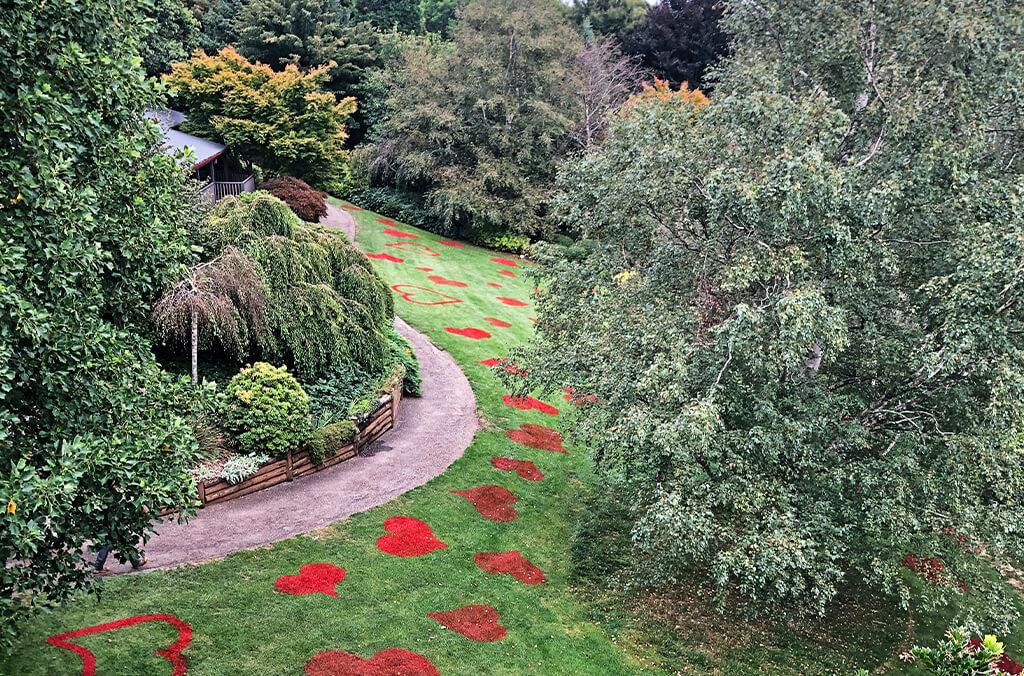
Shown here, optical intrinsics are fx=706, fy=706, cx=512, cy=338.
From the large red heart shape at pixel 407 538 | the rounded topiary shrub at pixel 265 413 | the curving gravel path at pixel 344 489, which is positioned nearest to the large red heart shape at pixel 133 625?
the curving gravel path at pixel 344 489

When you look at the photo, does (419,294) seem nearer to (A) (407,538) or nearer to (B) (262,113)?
(B) (262,113)

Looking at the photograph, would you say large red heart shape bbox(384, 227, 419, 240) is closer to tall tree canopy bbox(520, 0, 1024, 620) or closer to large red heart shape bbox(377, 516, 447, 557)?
large red heart shape bbox(377, 516, 447, 557)

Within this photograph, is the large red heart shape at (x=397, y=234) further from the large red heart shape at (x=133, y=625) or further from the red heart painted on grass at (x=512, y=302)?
the large red heart shape at (x=133, y=625)

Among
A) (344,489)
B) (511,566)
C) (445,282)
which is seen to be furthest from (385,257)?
(511,566)

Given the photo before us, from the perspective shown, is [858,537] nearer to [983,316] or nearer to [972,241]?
[983,316]

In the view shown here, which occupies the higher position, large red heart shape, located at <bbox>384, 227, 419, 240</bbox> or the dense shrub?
large red heart shape, located at <bbox>384, 227, 419, 240</bbox>

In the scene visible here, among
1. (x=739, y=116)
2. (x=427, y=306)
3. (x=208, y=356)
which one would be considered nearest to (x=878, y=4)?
(x=739, y=116)

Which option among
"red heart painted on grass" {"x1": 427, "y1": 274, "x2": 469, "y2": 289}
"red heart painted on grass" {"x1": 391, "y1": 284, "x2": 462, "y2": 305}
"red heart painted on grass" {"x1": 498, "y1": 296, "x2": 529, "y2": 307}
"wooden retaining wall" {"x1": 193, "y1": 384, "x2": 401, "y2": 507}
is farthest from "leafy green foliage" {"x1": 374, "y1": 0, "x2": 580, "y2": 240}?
"wooden retaining wall" {"x1": 193, "y1": 384, "x2": 401, "y2": 507}

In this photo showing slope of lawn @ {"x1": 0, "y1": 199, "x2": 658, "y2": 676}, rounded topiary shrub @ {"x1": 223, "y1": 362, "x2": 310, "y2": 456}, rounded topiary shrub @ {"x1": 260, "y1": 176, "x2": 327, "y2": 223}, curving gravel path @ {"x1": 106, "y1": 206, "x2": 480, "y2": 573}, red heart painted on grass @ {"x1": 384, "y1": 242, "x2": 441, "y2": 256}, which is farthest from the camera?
red heart painted on grass @ {"x1": 384, "y1": 242, "x2": 441, "y2": 256}
